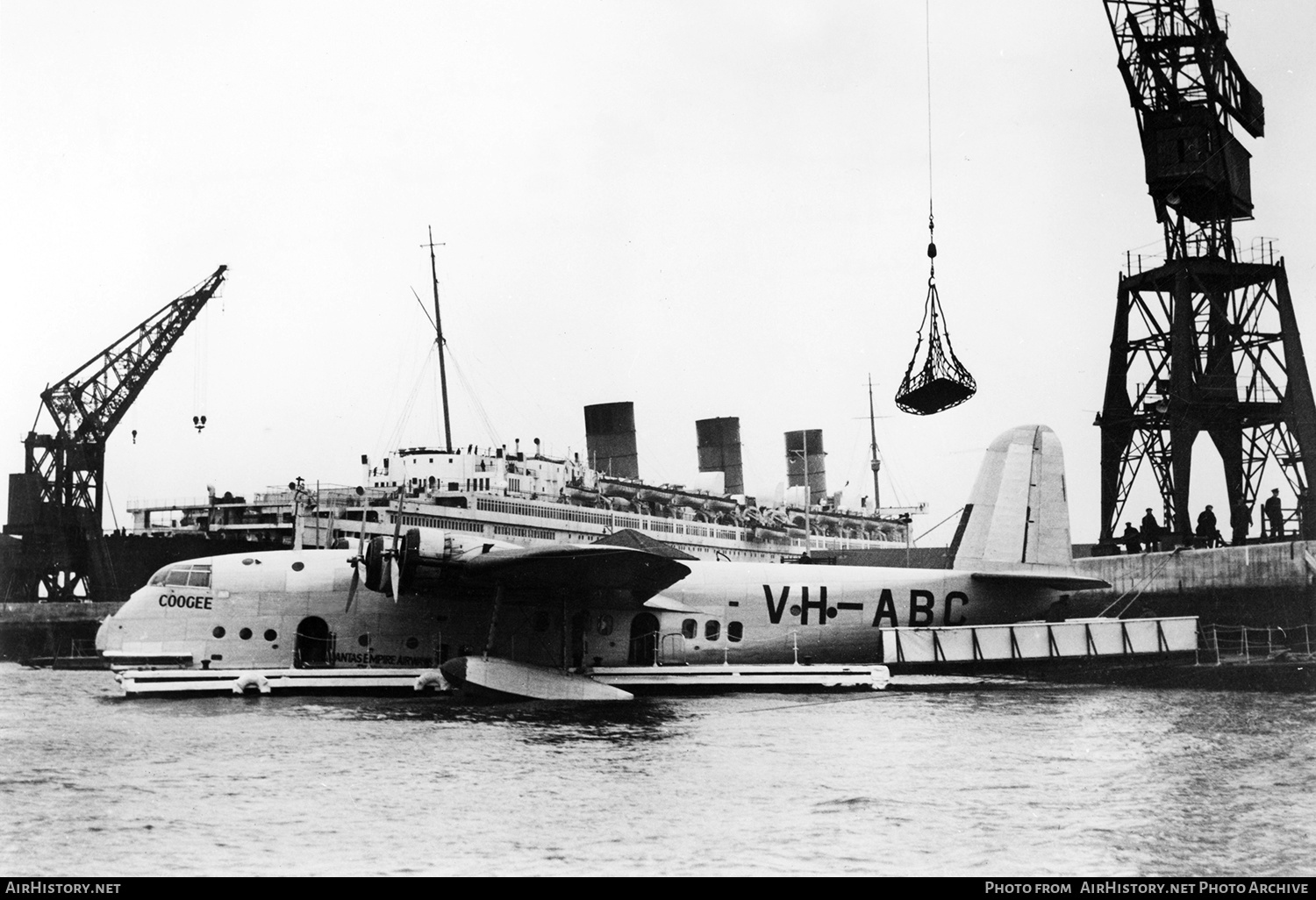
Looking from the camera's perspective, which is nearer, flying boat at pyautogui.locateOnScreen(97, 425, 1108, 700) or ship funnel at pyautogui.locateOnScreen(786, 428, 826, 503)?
flying boat at pyautogui.locateOnScreen(97, 425, 1108, 700)

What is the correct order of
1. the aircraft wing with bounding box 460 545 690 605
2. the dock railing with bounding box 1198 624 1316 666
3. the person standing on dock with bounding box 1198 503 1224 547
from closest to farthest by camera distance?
the aircraft wing with bounding box 460 545 690 605 → the dock railing with bounding box 1198 624 1316 666 → the person standing on dock with bounding box 1198 503 1224 547

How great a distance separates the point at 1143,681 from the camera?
23125mm

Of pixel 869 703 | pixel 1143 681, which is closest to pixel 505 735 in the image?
pixel 869 703

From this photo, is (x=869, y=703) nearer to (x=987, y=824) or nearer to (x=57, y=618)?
(x=987, y=824)

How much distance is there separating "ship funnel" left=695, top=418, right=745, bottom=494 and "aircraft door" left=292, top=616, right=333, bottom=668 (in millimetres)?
53719

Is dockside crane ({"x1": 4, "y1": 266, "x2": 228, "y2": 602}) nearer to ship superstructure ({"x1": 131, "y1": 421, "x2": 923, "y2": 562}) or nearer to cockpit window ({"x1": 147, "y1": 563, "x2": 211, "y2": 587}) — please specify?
ship superstructure ({"x1": 131, "y1": 421, "x2": 923, "y2": 562})

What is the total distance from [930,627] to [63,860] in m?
17.0

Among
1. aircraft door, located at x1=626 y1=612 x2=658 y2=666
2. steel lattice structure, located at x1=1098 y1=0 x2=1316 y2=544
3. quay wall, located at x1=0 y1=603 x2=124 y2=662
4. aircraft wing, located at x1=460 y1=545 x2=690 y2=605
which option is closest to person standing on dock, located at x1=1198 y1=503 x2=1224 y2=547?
steel lattice structure, located at x1=1098 y1=0 x2=1316 y2=544

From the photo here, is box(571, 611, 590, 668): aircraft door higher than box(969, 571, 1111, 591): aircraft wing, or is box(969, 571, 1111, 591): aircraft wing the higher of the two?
box(969, 571, 1111, 591): aircraft wing

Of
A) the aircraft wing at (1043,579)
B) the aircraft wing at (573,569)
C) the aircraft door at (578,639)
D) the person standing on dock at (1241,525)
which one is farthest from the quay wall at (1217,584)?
the aircraft door at (578,639)

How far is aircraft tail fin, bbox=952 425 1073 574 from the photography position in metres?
23.2

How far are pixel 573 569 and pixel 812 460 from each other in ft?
198

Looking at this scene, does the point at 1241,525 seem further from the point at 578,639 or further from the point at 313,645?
the point at 313,645

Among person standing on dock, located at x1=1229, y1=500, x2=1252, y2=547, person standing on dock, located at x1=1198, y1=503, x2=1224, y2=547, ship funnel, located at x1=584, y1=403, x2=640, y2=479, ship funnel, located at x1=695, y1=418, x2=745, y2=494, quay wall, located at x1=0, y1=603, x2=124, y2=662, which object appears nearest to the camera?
person standing on dock, located at x1=1229, y1=500, x2=1252, y2=547
